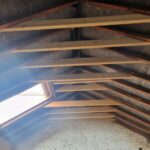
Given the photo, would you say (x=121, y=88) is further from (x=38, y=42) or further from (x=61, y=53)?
(x=38, y=42)

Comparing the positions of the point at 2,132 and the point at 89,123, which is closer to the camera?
the point at 2,132

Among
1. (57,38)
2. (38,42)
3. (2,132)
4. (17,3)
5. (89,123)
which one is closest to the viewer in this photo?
(17,3)

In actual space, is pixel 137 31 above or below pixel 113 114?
below

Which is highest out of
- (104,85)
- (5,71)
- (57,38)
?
(104,85)

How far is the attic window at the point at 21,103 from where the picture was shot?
19.2ft

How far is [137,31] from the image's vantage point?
11.7 feet

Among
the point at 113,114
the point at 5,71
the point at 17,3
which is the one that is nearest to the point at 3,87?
the point at 5,71

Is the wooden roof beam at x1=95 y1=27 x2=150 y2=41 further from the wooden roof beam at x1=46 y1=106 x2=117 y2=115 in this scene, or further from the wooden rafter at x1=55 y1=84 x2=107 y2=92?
the wooden roof beam at x1=46 y1=106 x2=117 y2=115

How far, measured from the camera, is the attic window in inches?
230

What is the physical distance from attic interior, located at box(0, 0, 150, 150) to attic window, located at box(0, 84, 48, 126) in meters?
0.02

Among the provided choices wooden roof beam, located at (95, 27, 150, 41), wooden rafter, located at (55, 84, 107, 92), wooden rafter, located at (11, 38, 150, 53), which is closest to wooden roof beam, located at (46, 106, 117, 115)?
wooden rafter, located at (55, 84, 107, 92)

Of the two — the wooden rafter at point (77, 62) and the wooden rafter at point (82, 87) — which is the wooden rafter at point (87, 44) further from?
the wooden rafter at point (82, 87)

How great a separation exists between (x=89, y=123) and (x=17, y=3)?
5644 millimetres

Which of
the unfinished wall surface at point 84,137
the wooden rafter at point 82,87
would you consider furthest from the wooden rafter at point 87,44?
the unfinished wall surface at point 84,137
